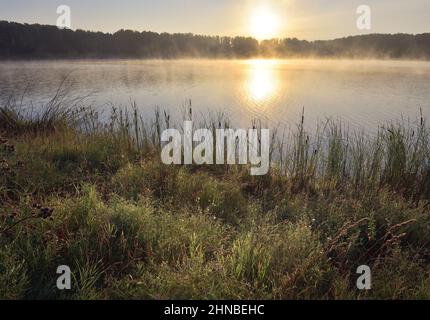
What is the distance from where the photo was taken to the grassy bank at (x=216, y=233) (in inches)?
103

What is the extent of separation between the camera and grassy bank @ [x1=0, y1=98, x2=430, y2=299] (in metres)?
2.62

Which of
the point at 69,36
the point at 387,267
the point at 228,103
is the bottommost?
the point at 387,267

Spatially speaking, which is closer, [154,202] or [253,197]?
[154,202]

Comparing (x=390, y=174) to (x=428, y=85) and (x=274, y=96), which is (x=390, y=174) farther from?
(x=428, y=85)

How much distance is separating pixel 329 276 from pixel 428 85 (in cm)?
1765

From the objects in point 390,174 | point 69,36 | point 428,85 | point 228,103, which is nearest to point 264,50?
point 69,36

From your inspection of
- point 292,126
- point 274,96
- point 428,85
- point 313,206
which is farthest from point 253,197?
point 428,85

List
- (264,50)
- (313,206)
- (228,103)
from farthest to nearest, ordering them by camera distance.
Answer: (264,50) → (228,103) → (313,206)

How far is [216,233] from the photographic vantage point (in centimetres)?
338

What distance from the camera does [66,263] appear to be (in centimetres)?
284

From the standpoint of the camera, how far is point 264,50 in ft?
191

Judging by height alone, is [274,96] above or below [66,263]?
above

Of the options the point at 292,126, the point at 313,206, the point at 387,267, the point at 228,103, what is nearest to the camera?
the point at 387,267
